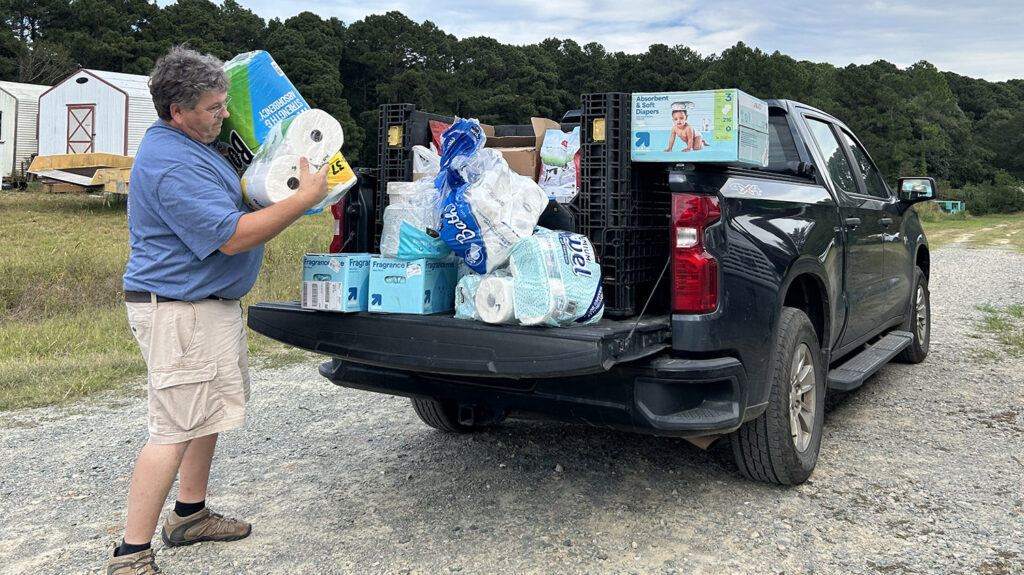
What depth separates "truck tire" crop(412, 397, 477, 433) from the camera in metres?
4.48

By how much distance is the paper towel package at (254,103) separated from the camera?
3.11 m

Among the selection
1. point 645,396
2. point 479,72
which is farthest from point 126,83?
point 479,72

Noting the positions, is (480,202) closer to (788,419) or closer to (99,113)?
(788,419)

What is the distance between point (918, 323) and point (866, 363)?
6.87ft

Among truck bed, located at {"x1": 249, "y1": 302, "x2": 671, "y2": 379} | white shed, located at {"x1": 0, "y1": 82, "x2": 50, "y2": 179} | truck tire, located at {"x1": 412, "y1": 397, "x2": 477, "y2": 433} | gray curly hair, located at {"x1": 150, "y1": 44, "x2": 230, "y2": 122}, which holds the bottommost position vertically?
truck tire, located at {"x1": 412, "y1": 397, "x2": 477, "y2": 433}

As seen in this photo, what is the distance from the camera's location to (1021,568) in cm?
299

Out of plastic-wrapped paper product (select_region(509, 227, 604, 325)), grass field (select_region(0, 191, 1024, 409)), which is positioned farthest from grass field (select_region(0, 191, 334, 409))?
plastic-wrapped paper product (select_region(509, 227, 604, 325))

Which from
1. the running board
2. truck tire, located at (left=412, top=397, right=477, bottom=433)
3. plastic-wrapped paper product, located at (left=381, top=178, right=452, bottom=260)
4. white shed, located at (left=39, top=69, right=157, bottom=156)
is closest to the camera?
plastic-wrapped paper product, located at (left=381, top=178, right=452, bottom=260)

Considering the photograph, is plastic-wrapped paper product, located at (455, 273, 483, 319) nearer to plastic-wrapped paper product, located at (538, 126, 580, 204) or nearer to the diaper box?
plastic-wrapped paper product, located at (538, 126, 580, 204)

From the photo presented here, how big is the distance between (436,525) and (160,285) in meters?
1.44

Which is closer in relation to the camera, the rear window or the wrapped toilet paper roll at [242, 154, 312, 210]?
the wrapped toilet paper roll at [242, 154, 312, 210]

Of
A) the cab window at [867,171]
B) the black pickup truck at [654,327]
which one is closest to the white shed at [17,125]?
the cab window at [867,171]

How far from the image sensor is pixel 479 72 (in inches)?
2704

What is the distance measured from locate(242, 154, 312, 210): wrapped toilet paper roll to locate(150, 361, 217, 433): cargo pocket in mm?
632
